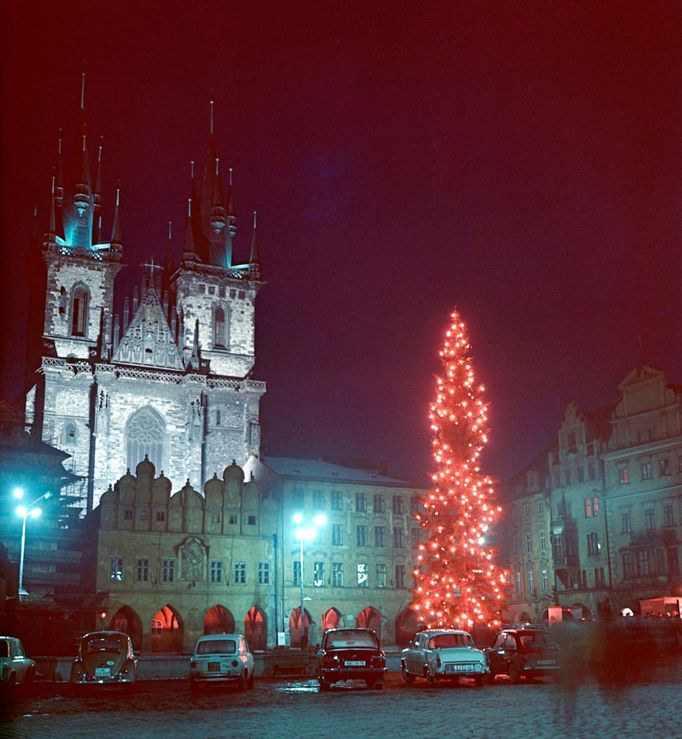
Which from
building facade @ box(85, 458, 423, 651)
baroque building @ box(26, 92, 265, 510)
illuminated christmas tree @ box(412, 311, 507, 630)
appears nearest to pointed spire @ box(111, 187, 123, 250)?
baroque building @ box(26, 92, 265, 510)

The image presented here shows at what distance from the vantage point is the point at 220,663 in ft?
93.7

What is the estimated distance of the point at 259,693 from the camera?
27.5 metres

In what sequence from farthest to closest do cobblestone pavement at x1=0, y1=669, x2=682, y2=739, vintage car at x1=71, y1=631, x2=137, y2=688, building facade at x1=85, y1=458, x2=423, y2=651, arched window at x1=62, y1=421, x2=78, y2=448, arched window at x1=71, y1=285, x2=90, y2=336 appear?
arched window at x1=71, y1=285, x2=90, y2=336 → arched window at x1=62, y1=421, x2=78, y2=448 → building facade at x1=85, y1=458, x2=423, y2=651 → vintage car at x1=71, y1=631, x2=137, y2=688 → cobblestone pavement at x1=0, y1=669, x2=682, y2=739

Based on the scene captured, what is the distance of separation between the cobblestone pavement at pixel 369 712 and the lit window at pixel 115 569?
34.9 m

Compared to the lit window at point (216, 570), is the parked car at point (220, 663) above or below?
below

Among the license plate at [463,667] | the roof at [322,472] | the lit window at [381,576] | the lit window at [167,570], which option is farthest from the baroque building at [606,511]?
the license plate at [463,667]

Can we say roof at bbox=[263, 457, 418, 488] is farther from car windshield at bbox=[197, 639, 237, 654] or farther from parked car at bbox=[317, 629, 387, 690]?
parked car at bbox=[317, 629, 387, 690]

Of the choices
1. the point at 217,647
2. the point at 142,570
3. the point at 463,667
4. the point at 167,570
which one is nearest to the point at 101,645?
the point at 217,647

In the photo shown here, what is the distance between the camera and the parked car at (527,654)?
29281mm

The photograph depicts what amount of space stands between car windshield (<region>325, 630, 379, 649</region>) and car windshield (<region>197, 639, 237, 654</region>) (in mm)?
2705

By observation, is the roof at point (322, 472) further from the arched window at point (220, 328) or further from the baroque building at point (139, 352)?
the arched window at point (220, 328)

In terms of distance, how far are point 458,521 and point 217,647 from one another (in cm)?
1471

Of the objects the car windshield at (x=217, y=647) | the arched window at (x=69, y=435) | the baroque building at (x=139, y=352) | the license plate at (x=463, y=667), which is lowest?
the license plate at (x=463, y=667)

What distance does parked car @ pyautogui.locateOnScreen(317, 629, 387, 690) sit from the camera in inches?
1115
